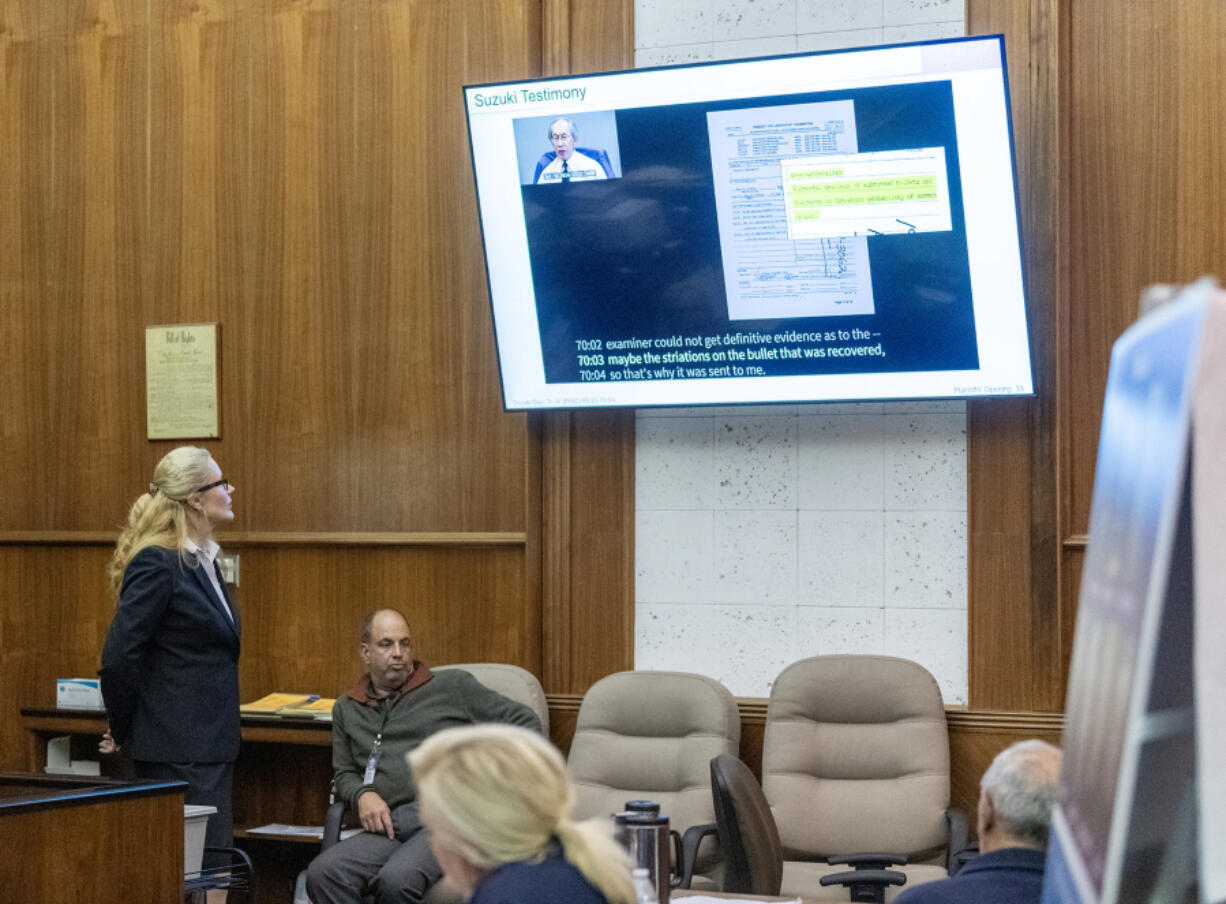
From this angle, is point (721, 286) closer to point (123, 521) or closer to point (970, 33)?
point (970, 33)

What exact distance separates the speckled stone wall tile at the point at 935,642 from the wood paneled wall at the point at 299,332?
953 millimetres

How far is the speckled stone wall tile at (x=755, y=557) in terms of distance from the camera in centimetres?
498

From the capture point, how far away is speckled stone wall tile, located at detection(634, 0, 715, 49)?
201 inches

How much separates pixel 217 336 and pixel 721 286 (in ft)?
6.81

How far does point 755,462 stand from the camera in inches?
198

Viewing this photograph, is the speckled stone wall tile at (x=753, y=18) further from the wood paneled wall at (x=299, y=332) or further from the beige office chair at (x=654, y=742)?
the beige office chair at (x=654, y=742)

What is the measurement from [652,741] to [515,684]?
0.55 metres

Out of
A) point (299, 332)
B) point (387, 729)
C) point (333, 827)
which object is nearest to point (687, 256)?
point (299, 332)

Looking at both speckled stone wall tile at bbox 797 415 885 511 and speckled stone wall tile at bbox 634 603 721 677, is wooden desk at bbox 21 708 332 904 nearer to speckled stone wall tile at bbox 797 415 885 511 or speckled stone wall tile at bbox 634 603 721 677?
speckled stone wall tile at bbox 634 603 721 677

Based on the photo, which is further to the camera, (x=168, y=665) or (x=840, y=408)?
(x=840, y=408)

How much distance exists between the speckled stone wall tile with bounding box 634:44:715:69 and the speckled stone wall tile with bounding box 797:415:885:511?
132 centimetres

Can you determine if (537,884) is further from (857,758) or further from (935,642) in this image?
(935,642)

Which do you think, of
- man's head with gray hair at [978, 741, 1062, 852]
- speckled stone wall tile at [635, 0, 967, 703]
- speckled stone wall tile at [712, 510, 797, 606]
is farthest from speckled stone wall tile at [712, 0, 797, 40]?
man's head with gray hair at [978, 741, 1062, 852]

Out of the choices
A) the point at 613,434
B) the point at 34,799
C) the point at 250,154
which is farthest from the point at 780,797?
the point at 250,154
